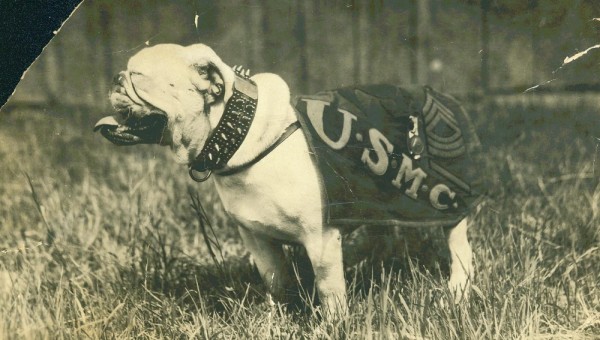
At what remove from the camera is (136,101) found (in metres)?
1.64

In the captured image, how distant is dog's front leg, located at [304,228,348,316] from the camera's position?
1698 millimetres

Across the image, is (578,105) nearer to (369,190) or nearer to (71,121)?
(369,190)

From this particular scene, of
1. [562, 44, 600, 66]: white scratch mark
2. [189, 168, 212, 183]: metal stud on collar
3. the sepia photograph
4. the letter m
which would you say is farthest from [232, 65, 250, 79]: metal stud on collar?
[562, 44, 600, 66]: white scratch mark

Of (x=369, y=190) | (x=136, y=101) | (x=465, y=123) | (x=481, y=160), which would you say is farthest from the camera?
(x=481, y=160)

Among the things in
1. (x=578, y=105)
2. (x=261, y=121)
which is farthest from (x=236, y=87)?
(x=578, y=105)

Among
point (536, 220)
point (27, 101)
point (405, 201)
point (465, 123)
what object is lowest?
point (536, 220)

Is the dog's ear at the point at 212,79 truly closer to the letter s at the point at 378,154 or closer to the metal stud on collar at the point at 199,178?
the metal stud on collar at the point at 199,178

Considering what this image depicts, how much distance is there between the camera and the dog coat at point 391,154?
1.72m

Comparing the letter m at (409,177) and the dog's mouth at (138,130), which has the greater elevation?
the dog's mouth at (138,130)

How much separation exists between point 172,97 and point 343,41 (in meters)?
0.60

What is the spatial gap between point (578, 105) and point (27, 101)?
169cm

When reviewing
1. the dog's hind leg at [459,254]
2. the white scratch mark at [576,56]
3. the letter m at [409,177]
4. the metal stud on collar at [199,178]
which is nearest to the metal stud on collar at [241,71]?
the metal stud on collar at [199,178]

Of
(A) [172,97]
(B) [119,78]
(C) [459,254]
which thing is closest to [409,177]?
(C) [459,254]

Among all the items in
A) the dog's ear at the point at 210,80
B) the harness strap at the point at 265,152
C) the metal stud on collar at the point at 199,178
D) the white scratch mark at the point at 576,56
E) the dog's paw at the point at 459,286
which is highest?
the white scratch mark at the point at 576,56
